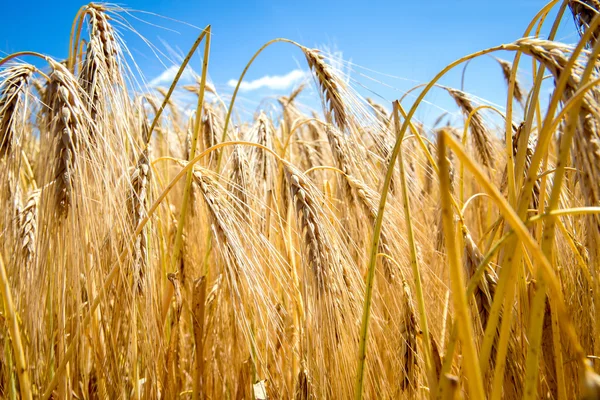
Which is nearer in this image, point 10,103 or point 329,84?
point 10,103

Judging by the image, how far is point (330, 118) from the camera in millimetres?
1173

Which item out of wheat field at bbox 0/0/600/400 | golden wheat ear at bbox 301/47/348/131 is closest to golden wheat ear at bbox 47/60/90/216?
wheat field at bbox 0/0/600/400

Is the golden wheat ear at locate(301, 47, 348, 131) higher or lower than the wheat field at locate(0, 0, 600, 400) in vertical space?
higher

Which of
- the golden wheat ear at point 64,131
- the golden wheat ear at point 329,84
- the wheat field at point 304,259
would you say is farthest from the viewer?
the golden wheat ear at point 329,84

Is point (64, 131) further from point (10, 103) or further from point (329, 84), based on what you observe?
point (329, 84)

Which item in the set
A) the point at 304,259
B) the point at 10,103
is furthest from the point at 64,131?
the point at 304,259

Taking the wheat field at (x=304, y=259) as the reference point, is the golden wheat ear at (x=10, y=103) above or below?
above

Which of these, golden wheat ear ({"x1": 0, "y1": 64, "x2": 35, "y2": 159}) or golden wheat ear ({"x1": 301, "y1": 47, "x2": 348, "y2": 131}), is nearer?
golden wheat ear ({"x1": 0, "y1": 64, "x2": 35, "y2": 159})

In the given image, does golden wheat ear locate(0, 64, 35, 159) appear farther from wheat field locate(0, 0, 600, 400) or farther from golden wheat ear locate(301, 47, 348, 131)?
golden wheat ear locate(301, 47, 348, 131)

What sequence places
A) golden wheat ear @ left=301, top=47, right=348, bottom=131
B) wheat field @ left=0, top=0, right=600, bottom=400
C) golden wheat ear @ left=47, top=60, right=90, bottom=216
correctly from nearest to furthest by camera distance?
1. wheat field @ left=0, top=0, right=600, bottom=400
2. golden wheat ear @ left=47, top=60, right=90, bottom=216
3. golden wheat ear @ left=301, top=47, right=348, bottom=131

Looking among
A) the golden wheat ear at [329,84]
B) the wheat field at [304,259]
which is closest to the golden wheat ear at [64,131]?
the wheat field at [304,259]

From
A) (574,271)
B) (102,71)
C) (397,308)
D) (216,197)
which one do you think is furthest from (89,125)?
(574,271)

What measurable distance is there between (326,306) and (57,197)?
657 mm

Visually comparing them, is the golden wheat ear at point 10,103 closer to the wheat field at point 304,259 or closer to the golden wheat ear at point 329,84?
the wheat field at point 304,259
